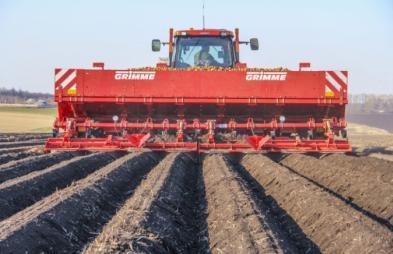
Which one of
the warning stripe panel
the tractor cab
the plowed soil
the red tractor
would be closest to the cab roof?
the tractor cab

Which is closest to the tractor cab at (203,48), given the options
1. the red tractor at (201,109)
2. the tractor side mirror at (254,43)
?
the tractor side mirror at (254,43)

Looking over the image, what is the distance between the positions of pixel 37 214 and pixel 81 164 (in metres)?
5.19

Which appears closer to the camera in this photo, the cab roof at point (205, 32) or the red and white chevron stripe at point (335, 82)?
the red and white chevron stripe at point (335, 82)

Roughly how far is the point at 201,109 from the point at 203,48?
1.97m

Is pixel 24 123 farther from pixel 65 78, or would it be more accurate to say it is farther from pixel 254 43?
pixel 254 43

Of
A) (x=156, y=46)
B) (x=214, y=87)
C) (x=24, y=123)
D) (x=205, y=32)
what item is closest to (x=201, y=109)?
(x=214, y=87)

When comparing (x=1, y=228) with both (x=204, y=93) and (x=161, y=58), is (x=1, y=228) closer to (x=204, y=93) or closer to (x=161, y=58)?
(x=204, y=93)

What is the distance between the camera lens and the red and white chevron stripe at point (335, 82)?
14000 mm

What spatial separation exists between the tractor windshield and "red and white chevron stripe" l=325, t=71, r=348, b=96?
2629 millimetres

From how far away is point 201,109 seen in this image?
14.5 m

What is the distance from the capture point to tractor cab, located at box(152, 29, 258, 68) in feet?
51.9

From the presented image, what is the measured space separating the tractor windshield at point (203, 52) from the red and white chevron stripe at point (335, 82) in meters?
2.63

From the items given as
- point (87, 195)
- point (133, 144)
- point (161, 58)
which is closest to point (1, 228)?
point (87, 195)

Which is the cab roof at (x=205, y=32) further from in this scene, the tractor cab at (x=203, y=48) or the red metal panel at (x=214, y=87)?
the red metal panel at (x=214, y=87)
